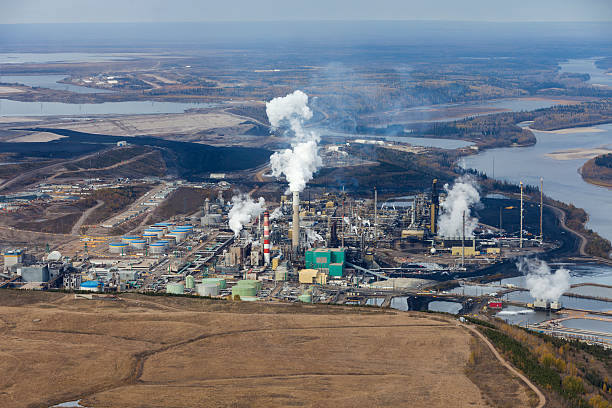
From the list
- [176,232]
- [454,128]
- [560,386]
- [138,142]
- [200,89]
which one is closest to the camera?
[560,386]

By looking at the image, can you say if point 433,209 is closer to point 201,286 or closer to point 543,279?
point 543,279

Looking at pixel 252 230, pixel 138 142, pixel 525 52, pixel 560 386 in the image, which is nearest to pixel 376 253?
pixel 252 230

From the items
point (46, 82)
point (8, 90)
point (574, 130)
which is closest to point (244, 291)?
point (574, 130)

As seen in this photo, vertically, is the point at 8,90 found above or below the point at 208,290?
above

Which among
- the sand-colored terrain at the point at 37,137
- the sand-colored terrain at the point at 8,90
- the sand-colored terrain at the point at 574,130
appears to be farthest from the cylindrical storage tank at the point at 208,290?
the sand-colored terrain at the point at 8,90

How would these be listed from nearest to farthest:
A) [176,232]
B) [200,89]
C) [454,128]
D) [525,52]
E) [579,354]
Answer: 1. [579,354]
2. [176,232]
3. [454,128]
4. [200,89]
5. [525,52]

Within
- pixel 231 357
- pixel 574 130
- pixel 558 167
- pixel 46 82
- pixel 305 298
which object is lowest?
pixel 305 298

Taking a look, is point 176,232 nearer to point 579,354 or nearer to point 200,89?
point 579,354
